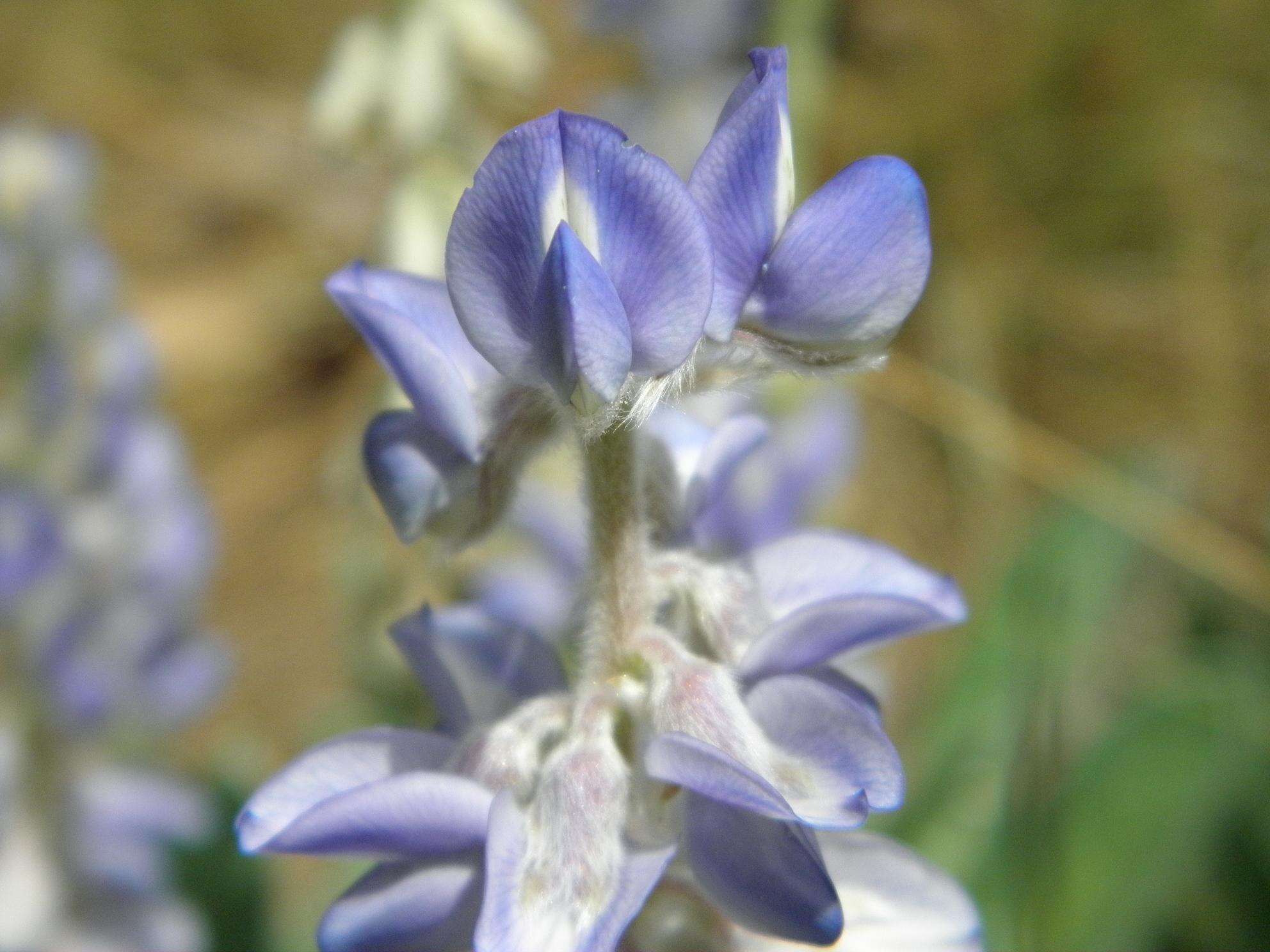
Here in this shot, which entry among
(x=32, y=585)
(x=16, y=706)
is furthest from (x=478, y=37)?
(x=16, y=706)

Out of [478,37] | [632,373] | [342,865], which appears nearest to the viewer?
[632,373]

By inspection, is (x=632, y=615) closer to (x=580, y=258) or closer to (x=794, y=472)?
(x=580, y=258)

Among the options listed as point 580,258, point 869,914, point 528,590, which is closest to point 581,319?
point 580,258

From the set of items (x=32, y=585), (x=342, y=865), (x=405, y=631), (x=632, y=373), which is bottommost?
(x=342, y=865)

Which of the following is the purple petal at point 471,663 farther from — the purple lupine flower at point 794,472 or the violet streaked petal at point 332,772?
the purple lupine flower at point 794,472

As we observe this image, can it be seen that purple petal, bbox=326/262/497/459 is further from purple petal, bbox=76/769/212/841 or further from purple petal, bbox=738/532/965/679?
purple petal, bbox=76/769/212/841

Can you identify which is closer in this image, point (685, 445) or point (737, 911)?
point (737, 911)

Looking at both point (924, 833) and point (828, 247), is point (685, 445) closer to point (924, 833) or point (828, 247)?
point (828, 247)
